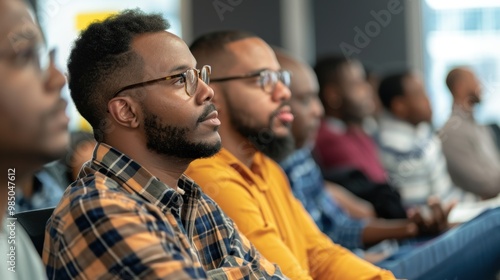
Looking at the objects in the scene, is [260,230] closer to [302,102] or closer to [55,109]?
[55,109]

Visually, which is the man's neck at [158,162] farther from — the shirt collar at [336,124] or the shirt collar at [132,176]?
the shirt collar at [336,124]

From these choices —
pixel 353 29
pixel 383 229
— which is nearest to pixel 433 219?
pixel 383 229

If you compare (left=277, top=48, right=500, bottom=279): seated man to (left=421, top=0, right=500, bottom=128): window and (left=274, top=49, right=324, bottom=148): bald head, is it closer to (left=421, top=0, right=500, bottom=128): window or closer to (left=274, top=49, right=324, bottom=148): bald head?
(left=274, top=49, right=324, bottom=148): bald head

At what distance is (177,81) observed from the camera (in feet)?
4.89

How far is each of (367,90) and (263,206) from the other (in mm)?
2649

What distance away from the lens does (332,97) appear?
4.29 meters

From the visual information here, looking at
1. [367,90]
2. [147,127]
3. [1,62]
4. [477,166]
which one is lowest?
[477,166]

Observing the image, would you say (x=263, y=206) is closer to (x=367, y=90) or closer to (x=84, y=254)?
(x=84, y=254)

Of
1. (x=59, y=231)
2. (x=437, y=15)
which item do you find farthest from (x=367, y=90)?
(x=59, y=231)

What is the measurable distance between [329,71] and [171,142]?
3000mm

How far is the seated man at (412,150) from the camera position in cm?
390

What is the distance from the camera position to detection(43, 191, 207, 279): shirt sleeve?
119 cm

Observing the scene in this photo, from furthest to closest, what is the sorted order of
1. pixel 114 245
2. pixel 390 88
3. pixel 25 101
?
1. pixel 390 88
2. pixel 114 245
3. pixel 25 101

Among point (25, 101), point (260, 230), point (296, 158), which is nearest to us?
point (25, 101)
